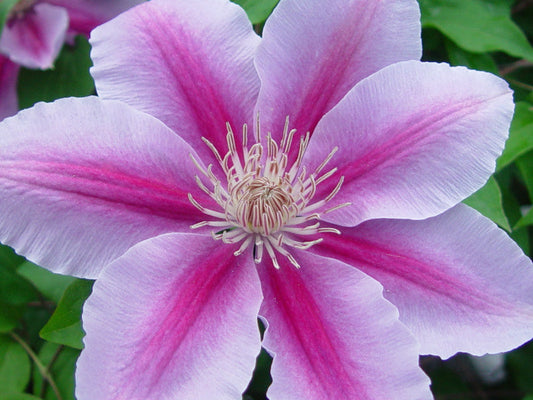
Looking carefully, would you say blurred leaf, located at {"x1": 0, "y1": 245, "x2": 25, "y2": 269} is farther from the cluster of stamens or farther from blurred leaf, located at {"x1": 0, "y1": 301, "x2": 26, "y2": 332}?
the cluster of stamens

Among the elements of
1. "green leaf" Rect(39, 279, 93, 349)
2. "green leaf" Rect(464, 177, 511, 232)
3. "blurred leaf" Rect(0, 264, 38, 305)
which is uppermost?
"green leaf" Rect(464, 177, 511, 232)

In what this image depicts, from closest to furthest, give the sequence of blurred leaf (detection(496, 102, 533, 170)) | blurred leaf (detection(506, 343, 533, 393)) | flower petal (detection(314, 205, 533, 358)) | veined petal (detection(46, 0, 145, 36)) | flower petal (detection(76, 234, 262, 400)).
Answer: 1. flower petal (detection(76, 234, 262, 400))
2. flower petal (detection(314, 205, 533, 358))
3. blurred leaf (detection(496, 102, 533, 170))
4. veined petal (detection(46, 0, 145, 36))
5. blurred leaf (detection(506, 343, 533, 393))

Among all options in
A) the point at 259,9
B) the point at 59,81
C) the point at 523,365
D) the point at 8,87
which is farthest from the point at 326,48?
the point at 523,365

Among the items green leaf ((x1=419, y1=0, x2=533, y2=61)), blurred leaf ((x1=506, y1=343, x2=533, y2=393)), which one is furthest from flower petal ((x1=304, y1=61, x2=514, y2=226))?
blurred leaf ((x1=506, y1=343, x2=533, y2=393))

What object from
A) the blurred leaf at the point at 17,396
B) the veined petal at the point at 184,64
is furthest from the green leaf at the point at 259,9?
the blurred leaf at the point at 17,396

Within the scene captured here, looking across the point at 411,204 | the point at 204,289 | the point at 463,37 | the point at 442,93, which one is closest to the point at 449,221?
the point at 411,204

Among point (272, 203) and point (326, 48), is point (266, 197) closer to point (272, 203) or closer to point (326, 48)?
point (272, 203)
